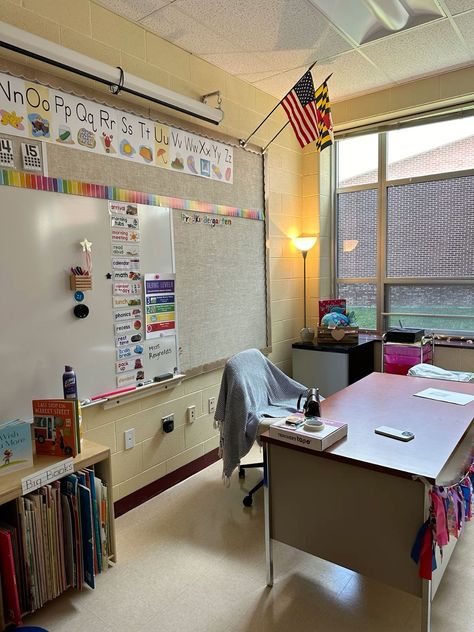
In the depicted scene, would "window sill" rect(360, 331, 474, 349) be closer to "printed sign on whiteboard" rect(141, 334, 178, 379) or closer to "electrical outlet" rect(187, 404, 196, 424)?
"electrical outlet" rect(187, 404, 196, 424)

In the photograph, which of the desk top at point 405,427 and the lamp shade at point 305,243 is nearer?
the desk top at point 405,427

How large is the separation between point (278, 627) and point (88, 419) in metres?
1.40

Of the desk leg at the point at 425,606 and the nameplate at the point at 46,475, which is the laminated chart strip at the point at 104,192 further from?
the desk leg at the point at 425,606

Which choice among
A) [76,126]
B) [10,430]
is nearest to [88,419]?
[10,430]

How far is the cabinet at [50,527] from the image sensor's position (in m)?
1.83

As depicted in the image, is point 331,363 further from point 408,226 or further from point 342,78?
point 342,78

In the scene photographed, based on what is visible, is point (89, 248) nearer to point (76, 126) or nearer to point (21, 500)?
point (76, 126)

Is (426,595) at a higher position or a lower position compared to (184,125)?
lower

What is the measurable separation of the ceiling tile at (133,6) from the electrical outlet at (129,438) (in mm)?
2437

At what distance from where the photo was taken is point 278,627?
5.99ft

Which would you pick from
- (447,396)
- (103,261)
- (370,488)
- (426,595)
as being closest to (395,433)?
(370,488)

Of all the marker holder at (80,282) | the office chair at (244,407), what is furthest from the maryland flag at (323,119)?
the marker holder at (80,282)

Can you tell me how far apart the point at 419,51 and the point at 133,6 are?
6.65ft

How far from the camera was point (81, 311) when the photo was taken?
7.83ft
